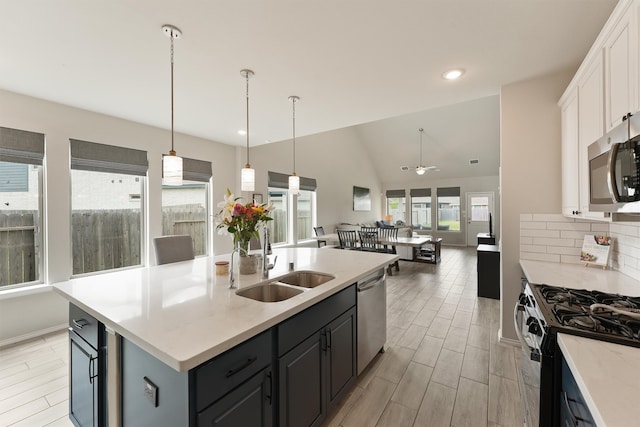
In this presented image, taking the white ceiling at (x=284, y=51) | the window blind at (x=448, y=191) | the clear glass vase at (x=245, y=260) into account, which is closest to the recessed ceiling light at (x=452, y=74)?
the white ceiling at (x=284, y=51)

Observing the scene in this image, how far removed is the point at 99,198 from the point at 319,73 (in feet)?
10.8

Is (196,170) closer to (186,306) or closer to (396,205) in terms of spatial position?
(186,306)

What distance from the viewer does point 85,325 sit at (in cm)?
147

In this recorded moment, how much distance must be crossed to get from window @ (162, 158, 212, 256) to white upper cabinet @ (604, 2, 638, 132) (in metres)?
4.66

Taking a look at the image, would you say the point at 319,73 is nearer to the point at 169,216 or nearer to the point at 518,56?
the point at 518,56

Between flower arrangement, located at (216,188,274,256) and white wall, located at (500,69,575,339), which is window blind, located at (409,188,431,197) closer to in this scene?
white wall, located at (500,69,575,339)

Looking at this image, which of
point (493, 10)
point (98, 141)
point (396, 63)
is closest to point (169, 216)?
point (98, 141)

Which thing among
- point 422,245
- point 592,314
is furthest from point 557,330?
point 422,245

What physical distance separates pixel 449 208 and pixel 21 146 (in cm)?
1029

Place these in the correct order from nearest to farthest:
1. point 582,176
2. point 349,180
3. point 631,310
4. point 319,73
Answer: point 631,310 < point 582,176 < point 319,73 < point 349,180

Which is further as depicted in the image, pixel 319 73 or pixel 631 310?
pixel 319 73

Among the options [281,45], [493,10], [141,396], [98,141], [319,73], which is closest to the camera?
[141,396]

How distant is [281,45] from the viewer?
200 centimetres

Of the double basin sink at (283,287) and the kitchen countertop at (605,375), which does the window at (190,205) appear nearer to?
the double basin sink at (283,287)
